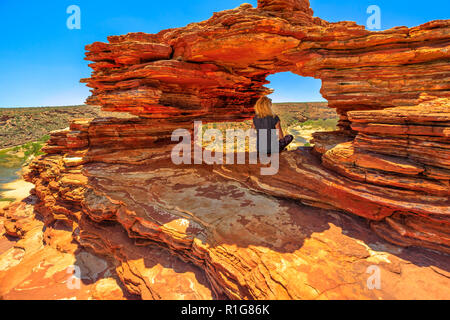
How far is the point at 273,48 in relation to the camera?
24.8 ft

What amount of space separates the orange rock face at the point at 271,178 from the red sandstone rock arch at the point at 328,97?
0.14 feet

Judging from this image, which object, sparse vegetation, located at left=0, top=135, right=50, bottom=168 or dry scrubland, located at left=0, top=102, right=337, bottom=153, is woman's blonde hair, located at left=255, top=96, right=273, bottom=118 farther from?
sparse vegetation, located at left=0, top=135, right=50, bottom=168

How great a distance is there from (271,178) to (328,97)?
378 cm

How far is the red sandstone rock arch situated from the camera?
196 inches

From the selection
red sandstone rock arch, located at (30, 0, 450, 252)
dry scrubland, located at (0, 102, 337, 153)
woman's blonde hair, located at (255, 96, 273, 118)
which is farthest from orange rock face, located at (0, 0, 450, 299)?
dry scrubland, located at (0, 102, 337, 153)

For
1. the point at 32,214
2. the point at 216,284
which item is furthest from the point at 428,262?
the point at 32,214

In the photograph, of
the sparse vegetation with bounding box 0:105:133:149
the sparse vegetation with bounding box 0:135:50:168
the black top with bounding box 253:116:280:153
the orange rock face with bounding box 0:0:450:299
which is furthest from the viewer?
the sparse vegetation with bounding box 0:105:133:149

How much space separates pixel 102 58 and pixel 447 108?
489 inches

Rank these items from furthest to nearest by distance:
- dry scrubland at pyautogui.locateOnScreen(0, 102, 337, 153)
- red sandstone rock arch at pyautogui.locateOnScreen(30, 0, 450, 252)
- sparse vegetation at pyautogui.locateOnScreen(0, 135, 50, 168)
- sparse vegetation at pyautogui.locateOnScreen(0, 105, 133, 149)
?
1. sparse vegetation at pyautogui.locateOnScreen(0, 105, 133, 149)
2. dry scrubland at pyautogui.locateOnScreen(0, 102, 337, 153)
3. sparse vegetation at pyautogui.locateOnScreen(0, 135, 50, 168)
4. red sandstone rock arch at pyautogui.locateOnScreen(30, 0, 450, 252)

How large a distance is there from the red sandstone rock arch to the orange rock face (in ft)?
0.14

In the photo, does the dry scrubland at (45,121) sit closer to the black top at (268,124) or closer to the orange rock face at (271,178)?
the orange rock face at (271,178)

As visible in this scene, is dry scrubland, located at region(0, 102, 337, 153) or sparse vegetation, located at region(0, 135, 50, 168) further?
dry scrubland, located at region(0, 102, 337, 153)

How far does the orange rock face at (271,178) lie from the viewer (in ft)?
15.2

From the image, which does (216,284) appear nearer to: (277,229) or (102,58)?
(277,229)
